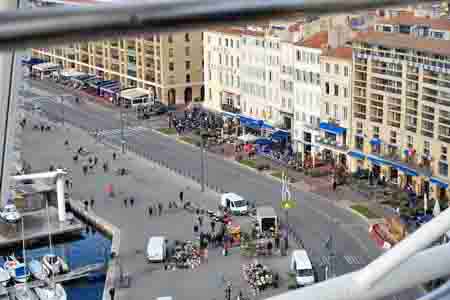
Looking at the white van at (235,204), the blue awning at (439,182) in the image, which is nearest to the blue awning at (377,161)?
the blue awning at (439,182)

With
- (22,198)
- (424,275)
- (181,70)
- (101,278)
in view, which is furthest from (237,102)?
(424,275)

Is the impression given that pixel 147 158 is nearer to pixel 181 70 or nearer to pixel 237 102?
pixel 237 102

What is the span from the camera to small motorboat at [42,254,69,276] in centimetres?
2041

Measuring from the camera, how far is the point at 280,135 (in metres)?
32.3

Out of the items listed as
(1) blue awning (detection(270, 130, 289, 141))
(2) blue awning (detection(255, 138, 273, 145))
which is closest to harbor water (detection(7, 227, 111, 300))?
(2) blue awning (detection(255, 138, 273, 145))

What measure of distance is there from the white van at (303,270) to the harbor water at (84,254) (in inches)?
175

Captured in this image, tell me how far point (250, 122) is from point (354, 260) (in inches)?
611

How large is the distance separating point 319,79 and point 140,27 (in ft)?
95.1

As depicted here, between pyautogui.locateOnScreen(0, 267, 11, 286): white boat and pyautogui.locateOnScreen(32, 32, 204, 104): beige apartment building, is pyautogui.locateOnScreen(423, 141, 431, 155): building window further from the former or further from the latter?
pyautogui.locateOnScreen(32, 32, 204, 104): beige apartment building

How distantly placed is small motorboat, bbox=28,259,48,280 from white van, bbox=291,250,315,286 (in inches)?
230

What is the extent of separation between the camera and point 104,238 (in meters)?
23.2

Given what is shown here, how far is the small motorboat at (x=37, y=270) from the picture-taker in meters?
20.3

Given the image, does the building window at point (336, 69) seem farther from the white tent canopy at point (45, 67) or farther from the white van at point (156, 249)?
the white tent canopy at point (45, 67)

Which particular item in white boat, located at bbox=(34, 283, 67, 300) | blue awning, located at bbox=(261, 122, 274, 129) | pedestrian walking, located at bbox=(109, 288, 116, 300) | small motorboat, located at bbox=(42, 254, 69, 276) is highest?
blue awning, located at bbox=(261, 122, 274, 129)
